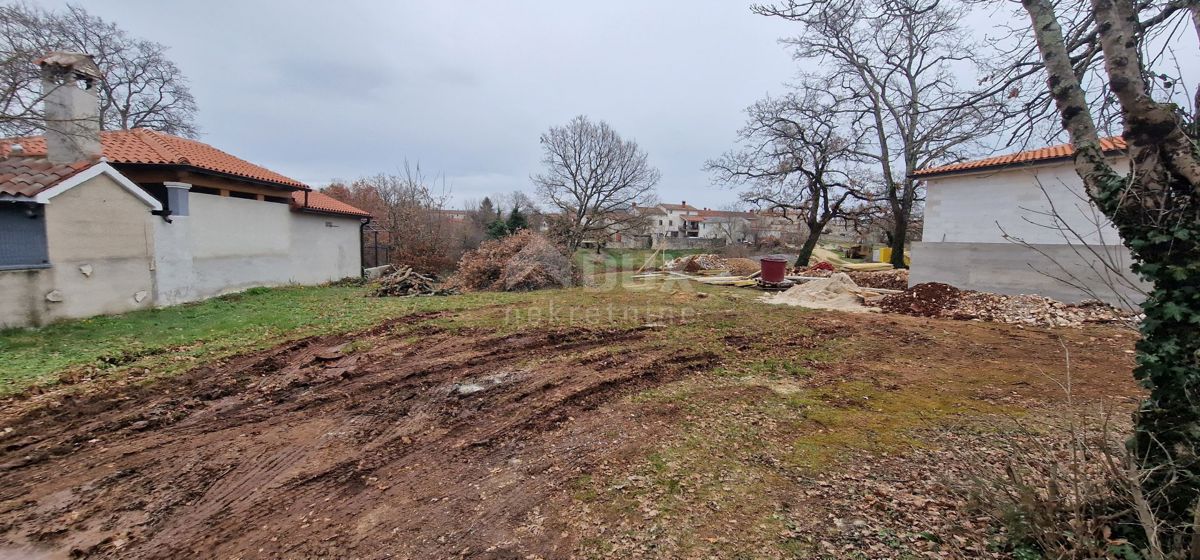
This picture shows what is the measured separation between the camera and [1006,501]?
2574 millimetres

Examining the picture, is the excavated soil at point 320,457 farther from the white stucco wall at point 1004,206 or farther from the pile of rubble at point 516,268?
the white stucco wall at point 1004,206

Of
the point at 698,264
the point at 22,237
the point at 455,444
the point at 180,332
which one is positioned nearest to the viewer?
the point at 455,444

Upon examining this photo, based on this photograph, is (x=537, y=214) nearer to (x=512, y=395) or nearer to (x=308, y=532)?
(x=512, y=395)

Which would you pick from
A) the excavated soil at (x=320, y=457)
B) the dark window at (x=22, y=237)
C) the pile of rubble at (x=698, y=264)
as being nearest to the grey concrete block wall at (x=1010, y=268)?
the pile of rubble at (x=698, y=264)

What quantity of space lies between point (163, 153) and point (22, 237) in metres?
4.72

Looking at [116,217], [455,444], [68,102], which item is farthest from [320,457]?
[68,102]

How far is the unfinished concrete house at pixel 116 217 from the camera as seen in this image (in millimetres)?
7473

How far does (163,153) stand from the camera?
1109cm

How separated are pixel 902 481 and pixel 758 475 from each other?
40.6 inches

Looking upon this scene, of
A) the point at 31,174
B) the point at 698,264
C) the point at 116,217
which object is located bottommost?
the point at 698,264

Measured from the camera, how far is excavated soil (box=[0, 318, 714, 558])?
8.81ft

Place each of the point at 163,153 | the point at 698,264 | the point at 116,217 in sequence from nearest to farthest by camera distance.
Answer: the point at 116,217
the point at 163,153
the point at 698,264

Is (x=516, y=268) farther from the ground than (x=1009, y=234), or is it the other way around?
(x=1009, y=234)

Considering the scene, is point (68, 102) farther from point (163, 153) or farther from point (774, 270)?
point (774, 270)
